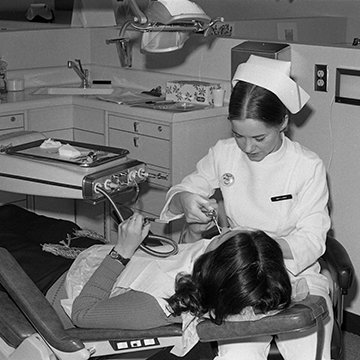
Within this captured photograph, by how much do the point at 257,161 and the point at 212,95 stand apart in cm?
122

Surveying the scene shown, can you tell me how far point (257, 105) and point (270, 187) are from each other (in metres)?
0.31

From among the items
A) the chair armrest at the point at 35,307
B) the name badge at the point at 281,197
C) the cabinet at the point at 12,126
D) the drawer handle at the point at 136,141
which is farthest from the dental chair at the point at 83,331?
the cabinet at the point at 12,126

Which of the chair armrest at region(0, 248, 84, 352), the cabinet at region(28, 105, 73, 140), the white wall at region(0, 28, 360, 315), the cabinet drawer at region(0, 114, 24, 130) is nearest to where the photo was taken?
the chair armrest at region(0, 248, 84, 352)

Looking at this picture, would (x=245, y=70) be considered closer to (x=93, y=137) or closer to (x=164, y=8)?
(x=164, y=8)

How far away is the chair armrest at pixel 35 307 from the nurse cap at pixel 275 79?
3.10 feet

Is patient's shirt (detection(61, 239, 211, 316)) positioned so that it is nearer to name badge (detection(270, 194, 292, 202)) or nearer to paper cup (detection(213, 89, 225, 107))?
name badge (detection(270, 194, 292, 202))

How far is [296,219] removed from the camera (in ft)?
8.64

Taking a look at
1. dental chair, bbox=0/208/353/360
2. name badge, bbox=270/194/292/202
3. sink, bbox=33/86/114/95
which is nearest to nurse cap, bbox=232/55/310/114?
name badge, bbox=270/194/292/202

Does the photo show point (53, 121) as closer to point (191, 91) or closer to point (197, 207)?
point (191, 91)

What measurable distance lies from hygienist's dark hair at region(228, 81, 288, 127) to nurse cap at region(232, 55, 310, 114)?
18 mm

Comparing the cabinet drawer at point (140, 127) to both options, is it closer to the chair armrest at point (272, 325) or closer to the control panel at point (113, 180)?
the control panel at point (113, 180)

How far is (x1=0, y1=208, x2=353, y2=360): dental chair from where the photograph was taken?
2092 mm

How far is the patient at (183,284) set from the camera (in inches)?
83.0

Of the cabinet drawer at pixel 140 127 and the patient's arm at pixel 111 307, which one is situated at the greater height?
the cabinet drawer at pixel 140 127
